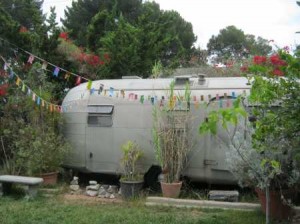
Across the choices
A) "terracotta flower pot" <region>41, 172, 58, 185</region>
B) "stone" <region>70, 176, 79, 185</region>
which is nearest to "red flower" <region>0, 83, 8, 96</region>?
A: "terracotta flower pot" <region>41, 172, 58, 185</region>

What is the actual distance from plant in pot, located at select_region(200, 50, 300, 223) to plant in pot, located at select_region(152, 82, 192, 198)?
1.41 meters

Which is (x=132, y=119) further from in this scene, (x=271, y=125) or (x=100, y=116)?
(x=271, y=125)

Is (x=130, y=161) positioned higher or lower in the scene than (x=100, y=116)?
lower

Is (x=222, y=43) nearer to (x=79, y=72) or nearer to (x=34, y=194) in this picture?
(x=79, y=72)

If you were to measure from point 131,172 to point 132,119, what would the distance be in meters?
1.09

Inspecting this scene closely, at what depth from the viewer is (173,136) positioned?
876 cm

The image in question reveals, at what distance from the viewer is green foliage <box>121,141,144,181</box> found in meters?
8.89

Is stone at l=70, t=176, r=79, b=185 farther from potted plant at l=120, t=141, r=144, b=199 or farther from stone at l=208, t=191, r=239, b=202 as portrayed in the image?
stone at l=208, t=191, r=239, b=202

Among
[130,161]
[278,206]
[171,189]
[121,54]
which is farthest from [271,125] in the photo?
[121,54]

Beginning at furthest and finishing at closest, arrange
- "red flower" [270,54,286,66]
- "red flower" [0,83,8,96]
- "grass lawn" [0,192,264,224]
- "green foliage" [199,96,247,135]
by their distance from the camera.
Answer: "red flower" [0,83,8,96]
"grass lawn" [0,192,264,224]
"red flower" [270,54,286,66]
"green foliage" [199,96,247,135]

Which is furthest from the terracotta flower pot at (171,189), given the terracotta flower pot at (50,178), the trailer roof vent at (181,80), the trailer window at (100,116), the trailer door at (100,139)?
the terracotta flower pot at (50,178)

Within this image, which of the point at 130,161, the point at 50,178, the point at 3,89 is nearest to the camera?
the point at 130,161

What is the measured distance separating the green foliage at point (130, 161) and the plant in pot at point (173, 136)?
0.44 m

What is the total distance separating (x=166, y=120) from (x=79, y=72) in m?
5.35
